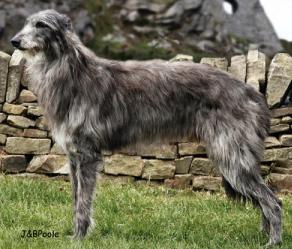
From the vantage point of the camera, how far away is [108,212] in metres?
7.27

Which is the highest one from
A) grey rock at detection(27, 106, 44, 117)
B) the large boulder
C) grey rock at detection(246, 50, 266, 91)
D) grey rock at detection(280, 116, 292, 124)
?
the large boulder

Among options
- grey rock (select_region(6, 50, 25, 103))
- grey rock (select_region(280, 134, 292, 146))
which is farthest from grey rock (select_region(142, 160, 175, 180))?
grey rock (select_region(6, 50, 25, 103))

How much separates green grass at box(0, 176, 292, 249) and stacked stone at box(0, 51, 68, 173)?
0.55 meters

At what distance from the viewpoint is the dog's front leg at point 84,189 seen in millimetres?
6320

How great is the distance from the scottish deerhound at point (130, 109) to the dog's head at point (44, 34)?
1 cm

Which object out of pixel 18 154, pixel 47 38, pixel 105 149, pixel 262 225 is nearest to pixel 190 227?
pixel 262 225

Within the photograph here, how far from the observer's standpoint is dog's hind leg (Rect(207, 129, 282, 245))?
251 inches

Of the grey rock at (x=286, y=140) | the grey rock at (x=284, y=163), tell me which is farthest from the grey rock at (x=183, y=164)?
the grey rock at (x=286, y=140)

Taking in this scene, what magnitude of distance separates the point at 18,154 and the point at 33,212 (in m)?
2.31

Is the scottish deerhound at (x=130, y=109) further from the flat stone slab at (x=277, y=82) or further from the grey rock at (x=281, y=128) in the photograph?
the grey rock at (x=281, y=128)

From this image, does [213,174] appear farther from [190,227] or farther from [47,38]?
[47,38]

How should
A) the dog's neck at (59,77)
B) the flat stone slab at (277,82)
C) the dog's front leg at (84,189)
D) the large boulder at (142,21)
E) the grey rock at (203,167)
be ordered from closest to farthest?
the dog's front leg at (84,189)
the dog's neck at (59,77)
the flat stone slab at (277,82)
the grey rock at (203,167)
the large boulder at (142,21)

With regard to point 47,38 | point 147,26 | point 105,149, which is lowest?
point 105,149

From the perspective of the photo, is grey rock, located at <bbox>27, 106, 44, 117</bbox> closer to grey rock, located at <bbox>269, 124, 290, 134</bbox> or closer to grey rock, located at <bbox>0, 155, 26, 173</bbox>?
grey rock, located at <bbox>0, 155, 26, 173</bbox>
